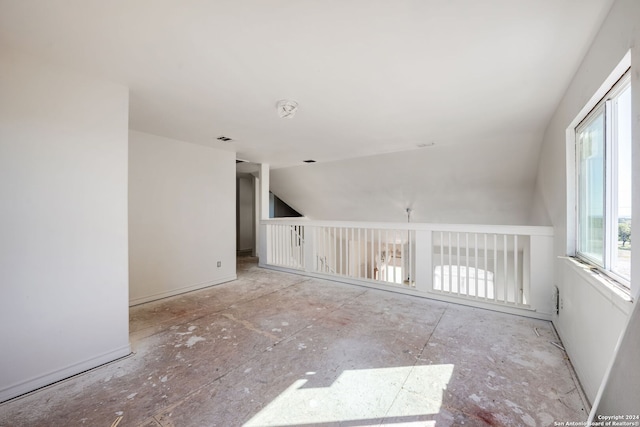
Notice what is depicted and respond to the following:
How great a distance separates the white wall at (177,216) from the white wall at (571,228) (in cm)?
414

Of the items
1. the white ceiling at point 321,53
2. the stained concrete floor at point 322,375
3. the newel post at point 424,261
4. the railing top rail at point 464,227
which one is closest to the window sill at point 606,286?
the stained concrete floor at point 322,375

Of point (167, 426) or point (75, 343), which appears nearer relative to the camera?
→ point (167, 426)

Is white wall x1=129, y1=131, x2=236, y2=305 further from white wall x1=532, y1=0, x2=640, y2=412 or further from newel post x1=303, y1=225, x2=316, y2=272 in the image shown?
white wall x1=532, y1=0, x2=640, y2=412

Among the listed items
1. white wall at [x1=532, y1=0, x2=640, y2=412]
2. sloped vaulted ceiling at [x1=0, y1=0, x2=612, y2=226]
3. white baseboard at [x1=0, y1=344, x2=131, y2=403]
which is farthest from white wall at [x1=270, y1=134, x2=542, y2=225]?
white baseboard at [x1=0, y1=344, x2=131, y2=403]

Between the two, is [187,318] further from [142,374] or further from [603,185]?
[603,185]

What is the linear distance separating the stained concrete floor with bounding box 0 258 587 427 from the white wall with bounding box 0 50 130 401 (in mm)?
242

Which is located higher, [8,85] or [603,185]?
[8,85]

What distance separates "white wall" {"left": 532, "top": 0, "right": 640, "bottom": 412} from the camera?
1128 mm

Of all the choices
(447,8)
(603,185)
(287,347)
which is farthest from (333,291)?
(447,8)

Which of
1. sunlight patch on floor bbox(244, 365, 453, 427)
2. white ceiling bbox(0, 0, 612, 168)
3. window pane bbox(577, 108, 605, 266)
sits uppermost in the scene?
white ceiling bbox(0, 0, 612, 168)

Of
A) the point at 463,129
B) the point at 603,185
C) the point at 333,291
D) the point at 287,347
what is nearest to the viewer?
the point at 603,185

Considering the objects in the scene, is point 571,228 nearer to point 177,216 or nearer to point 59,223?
point 59,223

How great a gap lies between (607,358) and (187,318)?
11.0 feet

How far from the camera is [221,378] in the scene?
6.02ft
